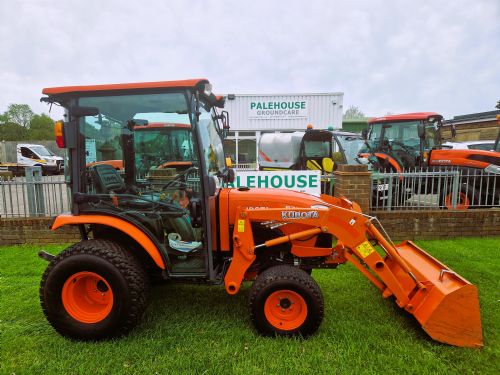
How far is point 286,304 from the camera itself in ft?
8.78

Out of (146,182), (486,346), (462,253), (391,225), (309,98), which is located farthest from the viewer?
(309,98)

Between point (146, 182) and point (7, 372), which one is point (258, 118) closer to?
point (146, 182)

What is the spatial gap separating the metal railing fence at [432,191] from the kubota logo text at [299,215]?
10.2 feet

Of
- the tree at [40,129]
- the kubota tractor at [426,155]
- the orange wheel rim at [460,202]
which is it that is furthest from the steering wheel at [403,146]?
the tree at [40,129]

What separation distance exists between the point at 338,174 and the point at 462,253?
7.14 feet

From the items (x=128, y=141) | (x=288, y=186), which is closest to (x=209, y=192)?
(x=128, y=141)

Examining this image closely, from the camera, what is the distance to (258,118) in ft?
49.8

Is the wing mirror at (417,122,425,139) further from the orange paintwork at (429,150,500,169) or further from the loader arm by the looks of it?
the loader arm

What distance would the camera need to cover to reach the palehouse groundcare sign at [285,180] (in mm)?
5676

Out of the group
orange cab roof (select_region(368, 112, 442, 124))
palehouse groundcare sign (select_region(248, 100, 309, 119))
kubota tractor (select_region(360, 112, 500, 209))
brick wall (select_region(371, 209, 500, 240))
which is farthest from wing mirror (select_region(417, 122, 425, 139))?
palehouse groundcare sign (select_region(248, 100, 309, 119))

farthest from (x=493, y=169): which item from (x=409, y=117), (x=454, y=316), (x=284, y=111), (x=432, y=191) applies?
(x=284, y=111)

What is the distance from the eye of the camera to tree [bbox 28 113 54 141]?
32.7m

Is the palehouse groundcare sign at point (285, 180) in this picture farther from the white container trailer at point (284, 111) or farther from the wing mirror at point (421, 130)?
the white container trailer at point (284, 111)

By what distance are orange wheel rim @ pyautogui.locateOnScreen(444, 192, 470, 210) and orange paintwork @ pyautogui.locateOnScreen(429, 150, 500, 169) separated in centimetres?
88
